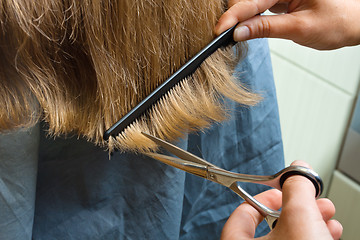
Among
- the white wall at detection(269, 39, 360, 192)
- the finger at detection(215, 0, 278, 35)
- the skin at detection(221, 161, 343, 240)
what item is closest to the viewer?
the skin at detection(221, 161, 343, 240)

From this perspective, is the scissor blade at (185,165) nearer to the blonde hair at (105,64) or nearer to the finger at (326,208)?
the blonde hair at (105,64)

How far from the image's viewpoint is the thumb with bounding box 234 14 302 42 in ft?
1.50

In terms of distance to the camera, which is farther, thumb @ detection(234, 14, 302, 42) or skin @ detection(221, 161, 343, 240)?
thumb @ detection(234, 14, 302, 42)

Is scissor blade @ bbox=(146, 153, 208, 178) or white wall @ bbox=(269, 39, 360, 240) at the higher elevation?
scissor blade @ bbox=(146, 153, 208, 178)

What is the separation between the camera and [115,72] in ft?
1.34

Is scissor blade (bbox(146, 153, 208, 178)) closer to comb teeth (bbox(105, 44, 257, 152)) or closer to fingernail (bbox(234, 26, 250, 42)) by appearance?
comb teeth (bbox(105, 44, 257, 152))

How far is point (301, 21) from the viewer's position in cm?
51

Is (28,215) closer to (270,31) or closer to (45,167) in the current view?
(45,167)

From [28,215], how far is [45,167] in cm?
6

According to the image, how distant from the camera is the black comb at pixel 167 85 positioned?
0.43 m

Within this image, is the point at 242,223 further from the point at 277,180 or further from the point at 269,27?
the point at 269,27

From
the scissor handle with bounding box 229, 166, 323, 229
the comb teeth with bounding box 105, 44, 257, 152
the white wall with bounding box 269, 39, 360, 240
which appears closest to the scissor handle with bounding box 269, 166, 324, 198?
the scissor handle with bounding box 229, 166, 323, 229

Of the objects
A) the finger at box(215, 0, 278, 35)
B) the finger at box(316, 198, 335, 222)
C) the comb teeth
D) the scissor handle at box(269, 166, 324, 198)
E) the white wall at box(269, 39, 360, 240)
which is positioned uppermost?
the finger at box(215, 0, 278, 35)

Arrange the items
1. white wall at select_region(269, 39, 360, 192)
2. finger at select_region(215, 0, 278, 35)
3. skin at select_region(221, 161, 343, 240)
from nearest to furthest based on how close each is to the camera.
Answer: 1. skin at select_region(221, 161, 343, 240)
2. finger at select_region(215, 0, 278, 35)
3. white wall at select_region(269, 39, 360, 192)
